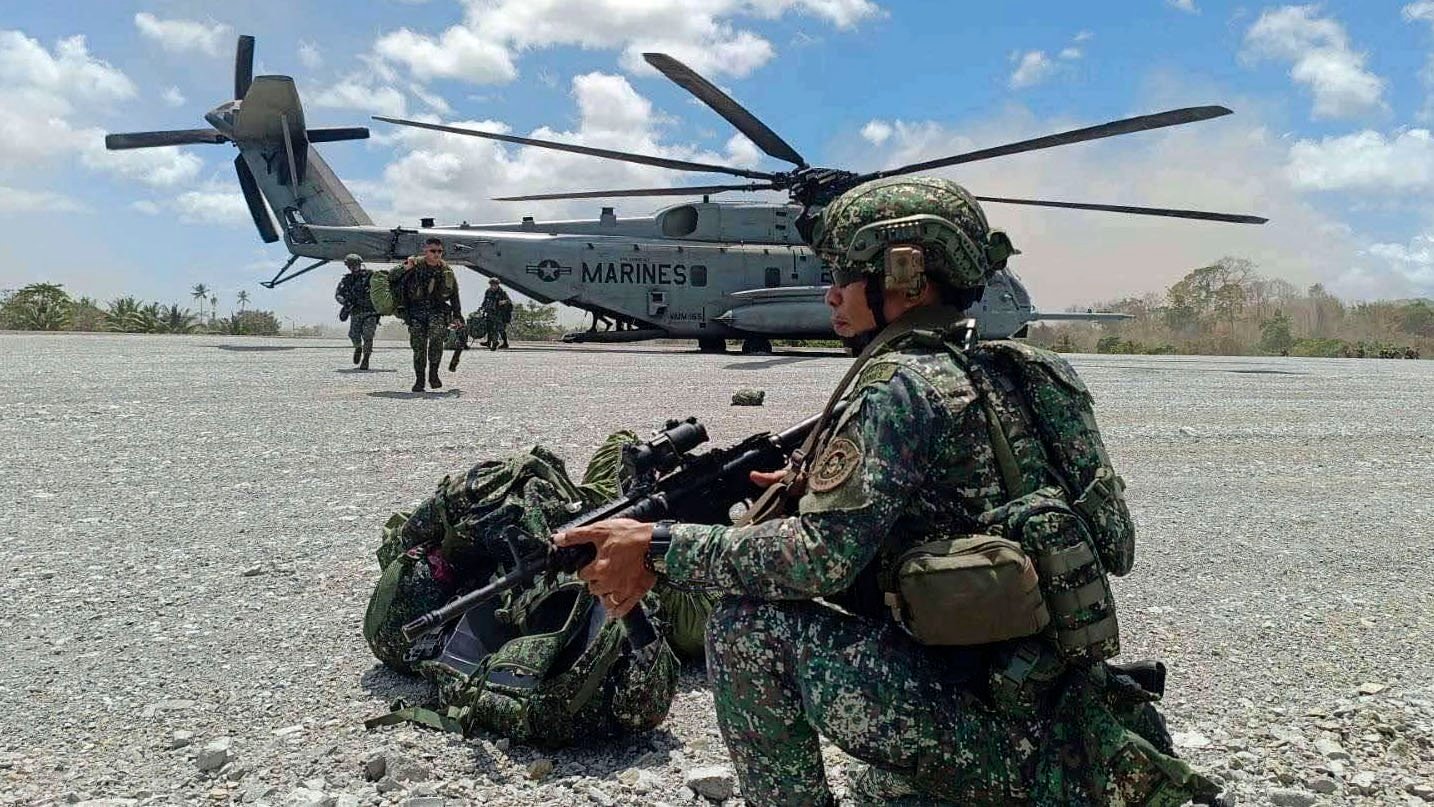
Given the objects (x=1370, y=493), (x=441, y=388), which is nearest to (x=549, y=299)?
(x=441, y=388)

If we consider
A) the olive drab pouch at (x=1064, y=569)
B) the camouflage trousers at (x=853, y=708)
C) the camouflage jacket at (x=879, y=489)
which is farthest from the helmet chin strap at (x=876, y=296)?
the camouflage trousers at (x=853, y=708)

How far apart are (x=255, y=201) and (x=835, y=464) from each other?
24949 millimetres

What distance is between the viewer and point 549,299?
20.9 meters

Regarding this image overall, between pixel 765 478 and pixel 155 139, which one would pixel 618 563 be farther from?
pixel 155 139

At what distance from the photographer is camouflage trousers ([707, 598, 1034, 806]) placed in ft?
5.78

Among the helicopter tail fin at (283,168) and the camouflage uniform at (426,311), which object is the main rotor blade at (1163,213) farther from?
the helicopter tail fin at (283,168)

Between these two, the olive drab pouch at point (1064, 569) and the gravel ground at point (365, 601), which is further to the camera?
the gravel ground at point (365, 601)

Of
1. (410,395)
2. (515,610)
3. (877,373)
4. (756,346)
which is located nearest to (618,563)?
(877,373)

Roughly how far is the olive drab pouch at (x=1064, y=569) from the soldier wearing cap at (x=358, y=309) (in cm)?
1268

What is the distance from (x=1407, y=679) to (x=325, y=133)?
25.8 metres

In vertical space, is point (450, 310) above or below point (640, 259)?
below

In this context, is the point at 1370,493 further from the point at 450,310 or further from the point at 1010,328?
the point at 1010,328

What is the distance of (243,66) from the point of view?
24062mm

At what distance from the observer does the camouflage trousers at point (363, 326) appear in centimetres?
1331
